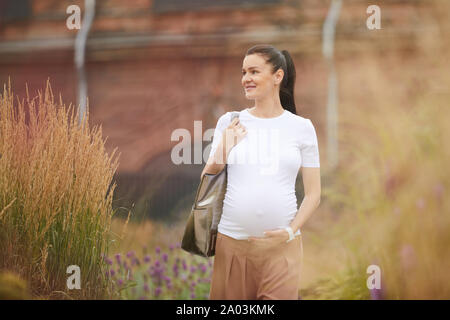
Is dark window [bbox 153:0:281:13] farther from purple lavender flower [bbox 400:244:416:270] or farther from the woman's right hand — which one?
purple lavender flower [bbox 400:244:416:270]

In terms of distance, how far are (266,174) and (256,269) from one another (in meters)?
0.52

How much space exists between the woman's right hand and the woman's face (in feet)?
0.63

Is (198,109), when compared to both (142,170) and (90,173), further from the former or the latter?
(90,173)

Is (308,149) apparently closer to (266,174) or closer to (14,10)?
(266,174)

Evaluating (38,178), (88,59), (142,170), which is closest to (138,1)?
(88,59)

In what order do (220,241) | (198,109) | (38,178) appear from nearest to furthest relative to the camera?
(220,241)
(38,178)
(198,109)

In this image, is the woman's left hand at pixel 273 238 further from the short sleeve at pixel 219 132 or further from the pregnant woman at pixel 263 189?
the short sleeve at pixel 219 132

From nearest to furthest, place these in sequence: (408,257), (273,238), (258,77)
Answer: (273,238), (258,77), (408,257)

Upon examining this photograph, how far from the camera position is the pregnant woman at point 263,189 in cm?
262

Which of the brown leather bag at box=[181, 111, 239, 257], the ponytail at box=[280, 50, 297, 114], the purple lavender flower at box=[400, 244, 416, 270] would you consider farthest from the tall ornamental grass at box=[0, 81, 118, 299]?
the purple lavender flower at box=[400, 244, 416, 270]

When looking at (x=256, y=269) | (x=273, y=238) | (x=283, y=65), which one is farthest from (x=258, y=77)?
(x=256, y=269)

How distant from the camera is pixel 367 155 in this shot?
3.61 m

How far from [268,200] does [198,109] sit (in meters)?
1.38

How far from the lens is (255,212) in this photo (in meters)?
2.68
